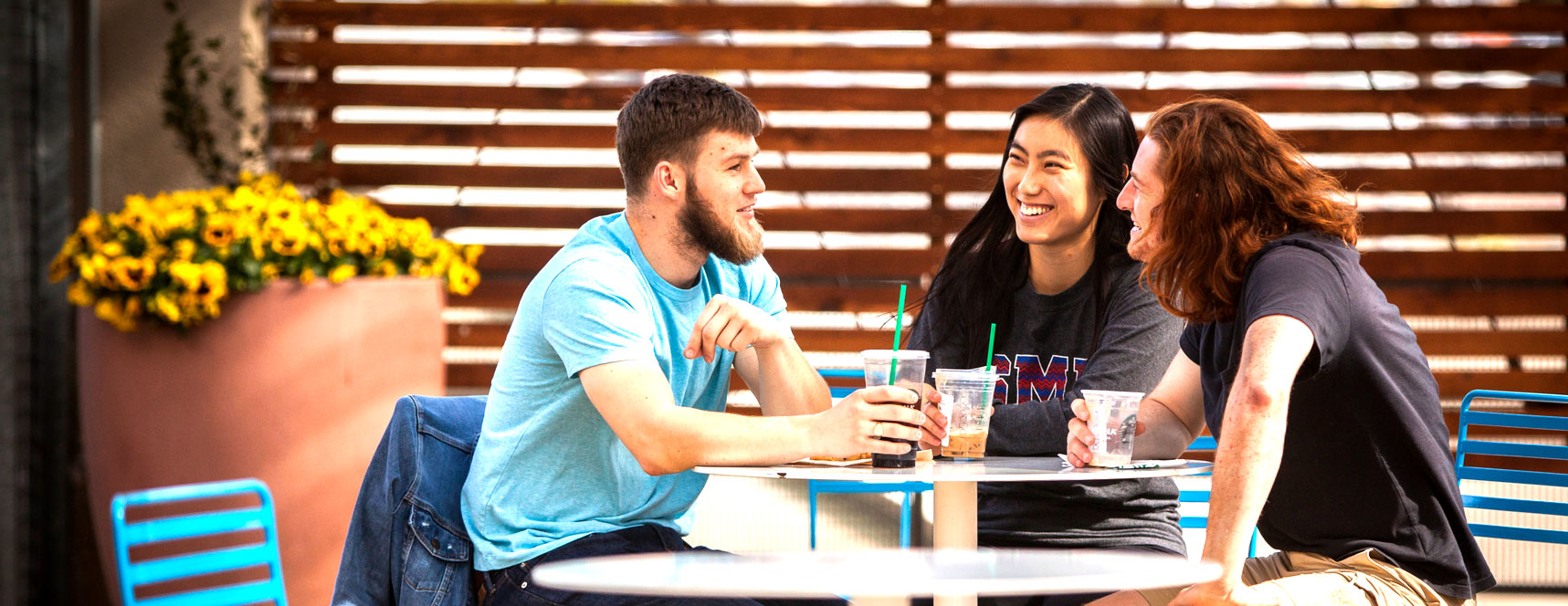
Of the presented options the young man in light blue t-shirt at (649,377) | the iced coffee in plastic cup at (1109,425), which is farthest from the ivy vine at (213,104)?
the iced coffee in plastic cup at (1109,425)

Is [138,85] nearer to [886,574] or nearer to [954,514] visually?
[954,514]

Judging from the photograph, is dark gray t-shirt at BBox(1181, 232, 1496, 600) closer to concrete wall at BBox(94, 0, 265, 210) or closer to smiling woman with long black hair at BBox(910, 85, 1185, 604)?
smiling woman with long black hair at BBox(910, 85, 1185, 604)

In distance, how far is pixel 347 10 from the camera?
4.88m

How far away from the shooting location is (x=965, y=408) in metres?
2.23

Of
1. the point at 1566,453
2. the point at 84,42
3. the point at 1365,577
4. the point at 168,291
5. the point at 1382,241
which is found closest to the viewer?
the point at 1365,577

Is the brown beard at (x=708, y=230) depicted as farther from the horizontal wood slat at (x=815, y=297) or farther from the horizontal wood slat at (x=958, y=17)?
the horizontal wood slat at (x=958, y=17)

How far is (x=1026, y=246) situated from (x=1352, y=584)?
3.74 ft

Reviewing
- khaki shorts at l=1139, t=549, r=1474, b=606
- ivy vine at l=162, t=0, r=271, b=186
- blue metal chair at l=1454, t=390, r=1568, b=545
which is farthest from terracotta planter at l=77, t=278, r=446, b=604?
blue metal chair at l=1454, t=390, r=1568, b=545

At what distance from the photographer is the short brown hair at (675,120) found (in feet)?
7.99

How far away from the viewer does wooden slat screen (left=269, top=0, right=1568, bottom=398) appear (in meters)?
4.85

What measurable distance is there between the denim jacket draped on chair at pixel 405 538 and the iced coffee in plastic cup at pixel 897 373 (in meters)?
0.79

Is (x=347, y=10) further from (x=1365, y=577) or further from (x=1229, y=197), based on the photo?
(x=1365, y=577)

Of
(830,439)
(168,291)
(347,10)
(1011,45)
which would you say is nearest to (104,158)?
(347,10)

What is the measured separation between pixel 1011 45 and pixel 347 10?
2.63 m
